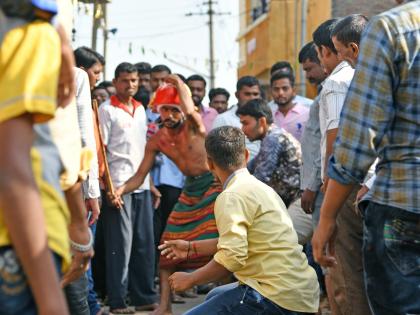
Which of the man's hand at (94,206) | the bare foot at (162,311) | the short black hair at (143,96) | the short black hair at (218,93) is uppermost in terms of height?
the man's hand at (94,206)

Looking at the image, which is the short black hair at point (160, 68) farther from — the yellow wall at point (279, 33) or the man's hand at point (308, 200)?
the yellow wall at point (279, 33)

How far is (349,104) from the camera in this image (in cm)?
368

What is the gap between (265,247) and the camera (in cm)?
515

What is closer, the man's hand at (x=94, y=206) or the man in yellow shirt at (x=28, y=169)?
the man in yellow shirt at (x=28, y=169)

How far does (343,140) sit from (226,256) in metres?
1.46

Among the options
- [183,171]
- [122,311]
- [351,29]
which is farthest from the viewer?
[122,311]

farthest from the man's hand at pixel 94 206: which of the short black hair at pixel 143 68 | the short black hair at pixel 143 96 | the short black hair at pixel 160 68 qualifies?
the short black hair at pixel 143 68

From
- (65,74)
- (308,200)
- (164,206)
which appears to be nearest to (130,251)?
(164,206)

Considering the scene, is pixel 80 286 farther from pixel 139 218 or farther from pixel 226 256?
pixel 139 218

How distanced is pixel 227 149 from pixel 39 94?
312cm

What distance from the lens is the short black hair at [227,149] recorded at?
5605 mm

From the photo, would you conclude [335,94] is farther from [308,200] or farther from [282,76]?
[282,76]

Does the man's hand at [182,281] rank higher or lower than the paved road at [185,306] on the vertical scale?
higher

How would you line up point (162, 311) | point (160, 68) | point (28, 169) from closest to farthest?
point (28, 169) < point (162, 311) < point (160, 68)
